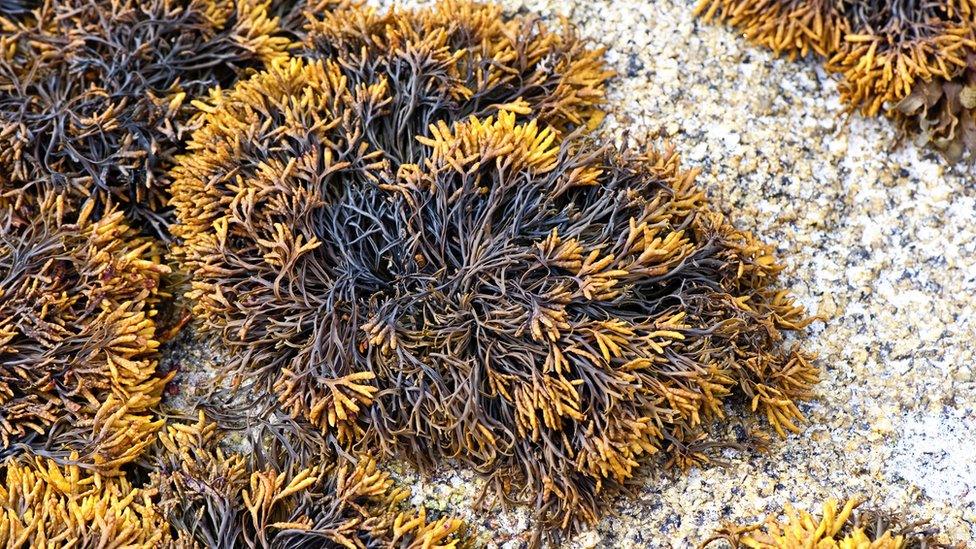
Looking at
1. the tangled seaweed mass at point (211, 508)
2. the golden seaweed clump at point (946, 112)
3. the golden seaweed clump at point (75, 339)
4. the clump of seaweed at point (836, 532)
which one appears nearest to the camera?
the clump of seaweed at point (836, 532)

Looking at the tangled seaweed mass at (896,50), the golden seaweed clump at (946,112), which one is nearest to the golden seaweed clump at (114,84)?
the tangled seaweed mass at (896,50)

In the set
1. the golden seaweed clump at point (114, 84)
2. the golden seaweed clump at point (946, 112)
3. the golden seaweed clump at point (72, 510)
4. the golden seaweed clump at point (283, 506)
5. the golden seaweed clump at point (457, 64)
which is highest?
the golden seaweed clump at point (946, 112)

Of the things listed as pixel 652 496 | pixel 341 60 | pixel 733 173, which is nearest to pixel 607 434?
pixel 652 496

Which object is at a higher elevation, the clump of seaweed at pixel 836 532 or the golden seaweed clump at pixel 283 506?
the clump of seaweed at pixel 836 532

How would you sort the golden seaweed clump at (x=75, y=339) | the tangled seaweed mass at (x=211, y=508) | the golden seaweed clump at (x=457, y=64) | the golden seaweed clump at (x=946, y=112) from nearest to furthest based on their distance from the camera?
1. the tangled seaweed mass at (x=211, y=508)
2. the golden seaweed clump at (x=75, y=339)
3. the golden seaweed clump at (x=457, y=64)
4. the golden seaweed clump at (x=946, y=112)

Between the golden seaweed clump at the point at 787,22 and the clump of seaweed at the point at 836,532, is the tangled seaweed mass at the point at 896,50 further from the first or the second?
the clump of seaweed at the point at 836,532

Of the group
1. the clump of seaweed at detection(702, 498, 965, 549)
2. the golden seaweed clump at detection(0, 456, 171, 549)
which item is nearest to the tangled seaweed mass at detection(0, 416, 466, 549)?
the golden seaweed clump at detection(0, 456, 171, 549)

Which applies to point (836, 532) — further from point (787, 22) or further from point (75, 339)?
point (75, 339)

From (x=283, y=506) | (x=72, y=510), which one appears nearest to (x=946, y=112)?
(x=283, y=506)
